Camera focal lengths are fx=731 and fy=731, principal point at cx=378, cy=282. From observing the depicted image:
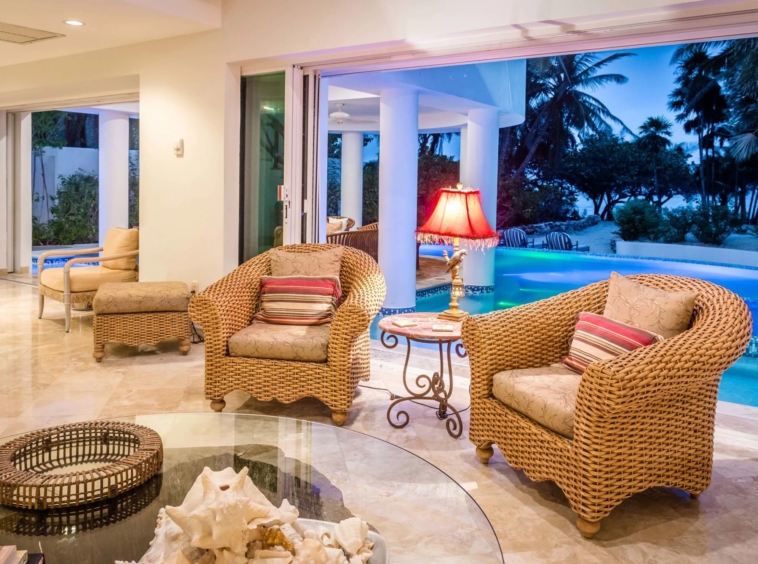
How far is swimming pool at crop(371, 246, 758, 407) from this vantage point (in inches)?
375

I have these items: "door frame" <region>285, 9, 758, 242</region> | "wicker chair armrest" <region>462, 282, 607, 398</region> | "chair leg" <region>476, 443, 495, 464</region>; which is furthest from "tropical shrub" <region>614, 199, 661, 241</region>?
"chair leg" <region>476, 443, 495, 464</region>

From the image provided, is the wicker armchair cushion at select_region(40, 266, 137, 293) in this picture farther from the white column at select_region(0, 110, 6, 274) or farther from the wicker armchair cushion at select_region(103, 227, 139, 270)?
the white column at select_region(0, 110, 6, 274)

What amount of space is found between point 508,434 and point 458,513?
1.22 meters

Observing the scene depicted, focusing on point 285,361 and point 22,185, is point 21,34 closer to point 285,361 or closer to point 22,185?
point 22,185

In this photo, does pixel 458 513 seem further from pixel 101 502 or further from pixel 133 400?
pixel 133 400

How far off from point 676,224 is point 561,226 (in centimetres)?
178

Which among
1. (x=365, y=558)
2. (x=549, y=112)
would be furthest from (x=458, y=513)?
(x=549, y=112)

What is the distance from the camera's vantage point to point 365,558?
1692 millimetres

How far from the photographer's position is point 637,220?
1114cm

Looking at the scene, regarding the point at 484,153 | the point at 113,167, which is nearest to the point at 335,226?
the point at 484,153

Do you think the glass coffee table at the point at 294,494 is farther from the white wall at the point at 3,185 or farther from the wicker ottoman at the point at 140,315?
the white wall at the point at 3,185

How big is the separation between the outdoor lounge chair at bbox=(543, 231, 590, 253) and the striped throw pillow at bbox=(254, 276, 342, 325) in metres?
8.30

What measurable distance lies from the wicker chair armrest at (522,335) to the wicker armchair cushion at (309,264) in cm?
127

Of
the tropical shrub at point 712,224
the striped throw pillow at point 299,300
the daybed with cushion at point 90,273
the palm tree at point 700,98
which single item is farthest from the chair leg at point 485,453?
the palm tree at point 700,98
